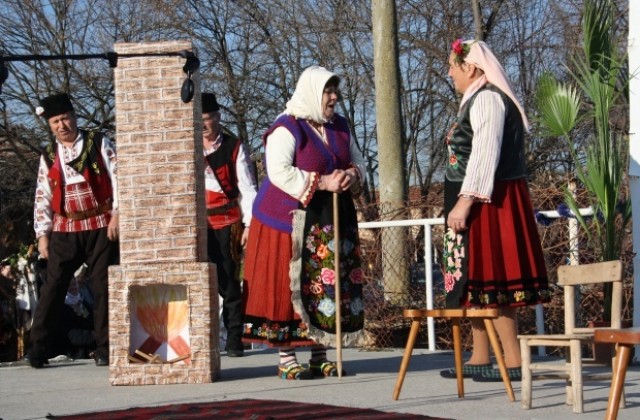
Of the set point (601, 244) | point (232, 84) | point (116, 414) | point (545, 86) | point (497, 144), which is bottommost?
point (116, 414)

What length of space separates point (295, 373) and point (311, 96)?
1723 millimetres

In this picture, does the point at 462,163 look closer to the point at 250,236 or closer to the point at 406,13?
the point at 250,236

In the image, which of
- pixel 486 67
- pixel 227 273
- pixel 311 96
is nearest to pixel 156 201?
pixel 311 96

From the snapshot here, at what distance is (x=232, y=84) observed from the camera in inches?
944

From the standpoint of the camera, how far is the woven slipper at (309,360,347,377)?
803 cm

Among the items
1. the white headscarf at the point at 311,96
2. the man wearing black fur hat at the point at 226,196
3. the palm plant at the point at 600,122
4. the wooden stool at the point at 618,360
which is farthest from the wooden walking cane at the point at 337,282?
the wooden stool at the point at 618,360

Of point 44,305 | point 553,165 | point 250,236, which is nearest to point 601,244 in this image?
point 250,236

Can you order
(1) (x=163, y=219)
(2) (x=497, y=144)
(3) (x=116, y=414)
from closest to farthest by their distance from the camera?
(3) (x=116, y=414), (2) (x=497, y=144), (1) (x=163, y=219)

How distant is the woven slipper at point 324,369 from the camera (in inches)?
316

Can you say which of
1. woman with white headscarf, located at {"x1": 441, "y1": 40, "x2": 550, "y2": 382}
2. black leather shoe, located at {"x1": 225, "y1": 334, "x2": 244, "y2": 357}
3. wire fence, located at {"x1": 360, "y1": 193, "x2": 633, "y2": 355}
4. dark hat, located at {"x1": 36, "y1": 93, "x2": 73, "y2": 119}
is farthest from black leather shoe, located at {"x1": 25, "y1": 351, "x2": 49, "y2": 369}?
woman with white headscarf, located at {"x1": 441, "y1": 40, "x2": 550, "y2": 382}

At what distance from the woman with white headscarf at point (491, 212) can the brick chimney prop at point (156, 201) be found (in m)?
1.64

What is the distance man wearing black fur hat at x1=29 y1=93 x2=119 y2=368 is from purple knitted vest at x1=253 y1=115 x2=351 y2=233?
5.12 feet

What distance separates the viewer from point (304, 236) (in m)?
7.88

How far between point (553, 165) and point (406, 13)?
3.88m
